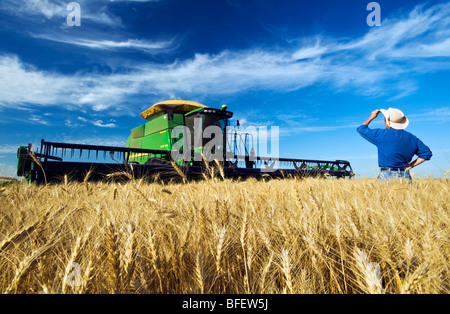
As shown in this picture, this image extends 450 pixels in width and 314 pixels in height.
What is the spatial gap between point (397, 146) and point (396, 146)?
0.05ft

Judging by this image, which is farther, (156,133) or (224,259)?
(156,133)

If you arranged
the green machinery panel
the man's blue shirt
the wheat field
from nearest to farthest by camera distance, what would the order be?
the wheat field → the man's blue shirt → the green machinery panel

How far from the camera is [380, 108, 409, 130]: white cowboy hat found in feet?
13.9

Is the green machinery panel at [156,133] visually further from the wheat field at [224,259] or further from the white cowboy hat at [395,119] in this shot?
the wheat field at [224,259]

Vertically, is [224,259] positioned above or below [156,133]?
below

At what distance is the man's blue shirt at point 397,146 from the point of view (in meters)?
4.19

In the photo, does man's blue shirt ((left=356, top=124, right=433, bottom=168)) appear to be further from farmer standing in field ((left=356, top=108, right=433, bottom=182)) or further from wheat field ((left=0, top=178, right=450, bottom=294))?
wheat field ((left=0, top=178, right=450, bottom=294))

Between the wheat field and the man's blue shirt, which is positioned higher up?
the man's blue shirt

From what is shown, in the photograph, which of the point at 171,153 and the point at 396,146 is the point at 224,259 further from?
the point at 171,153

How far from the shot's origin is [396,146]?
4.21 meters

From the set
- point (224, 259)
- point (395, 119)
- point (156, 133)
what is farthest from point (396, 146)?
point (156, 133)

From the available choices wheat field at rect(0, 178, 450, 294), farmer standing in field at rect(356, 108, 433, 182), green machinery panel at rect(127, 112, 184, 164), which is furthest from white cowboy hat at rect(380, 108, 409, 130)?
green machinery panel at rect(127, 112, 184, 164)

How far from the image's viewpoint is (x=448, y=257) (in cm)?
125
